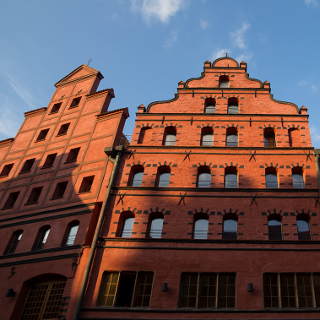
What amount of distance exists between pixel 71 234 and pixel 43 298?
150 inches

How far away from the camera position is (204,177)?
2514 centimetres

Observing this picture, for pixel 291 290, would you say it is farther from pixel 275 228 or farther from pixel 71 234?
pixel 71 234

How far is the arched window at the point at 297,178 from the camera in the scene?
24141 millimetres

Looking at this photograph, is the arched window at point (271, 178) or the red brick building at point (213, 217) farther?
the arched window at point (271, 178)

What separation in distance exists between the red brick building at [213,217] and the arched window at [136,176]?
0.06m

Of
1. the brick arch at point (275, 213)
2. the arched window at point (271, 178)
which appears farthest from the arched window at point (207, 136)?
the brick arch at point (275, 213)

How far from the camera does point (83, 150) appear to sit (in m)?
28.7

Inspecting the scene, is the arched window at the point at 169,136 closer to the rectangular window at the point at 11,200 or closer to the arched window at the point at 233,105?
the arched window at the point at 233,105

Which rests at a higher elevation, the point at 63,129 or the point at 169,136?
the point at 63,129

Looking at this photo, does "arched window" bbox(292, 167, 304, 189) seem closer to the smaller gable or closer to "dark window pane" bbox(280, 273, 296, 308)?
"dark window pane" bbox(280, 273, 296, 308)

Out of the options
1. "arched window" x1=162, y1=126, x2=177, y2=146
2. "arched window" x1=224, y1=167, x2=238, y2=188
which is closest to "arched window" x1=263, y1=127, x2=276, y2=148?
"arched window" x1=224, y1=167, x2=238, y2=188

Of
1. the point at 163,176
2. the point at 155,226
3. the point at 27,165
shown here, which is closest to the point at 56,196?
the point at 27,165

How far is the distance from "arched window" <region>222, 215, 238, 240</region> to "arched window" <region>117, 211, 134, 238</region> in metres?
5.03

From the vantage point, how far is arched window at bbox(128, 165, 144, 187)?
2555 centimetres
